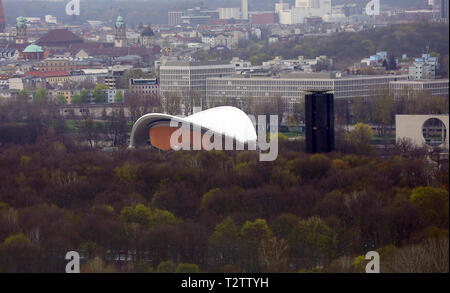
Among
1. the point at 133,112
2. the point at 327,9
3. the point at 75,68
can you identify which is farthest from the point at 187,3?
the point at 133,112

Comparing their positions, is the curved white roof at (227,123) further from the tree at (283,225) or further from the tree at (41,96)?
the tree at (41,96)

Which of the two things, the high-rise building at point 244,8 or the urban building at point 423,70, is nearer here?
the urban building at point 423,70

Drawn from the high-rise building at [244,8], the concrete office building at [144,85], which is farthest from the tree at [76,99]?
the high-rise building at [244,8]

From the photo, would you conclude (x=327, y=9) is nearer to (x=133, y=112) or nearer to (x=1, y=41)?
(x=1, y=41)

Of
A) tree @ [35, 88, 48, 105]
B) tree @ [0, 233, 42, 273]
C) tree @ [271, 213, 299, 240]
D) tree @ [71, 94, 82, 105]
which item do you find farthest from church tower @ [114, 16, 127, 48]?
tree @ [0, 233, 42, 273]

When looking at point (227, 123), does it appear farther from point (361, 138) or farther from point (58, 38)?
point (58, 38)

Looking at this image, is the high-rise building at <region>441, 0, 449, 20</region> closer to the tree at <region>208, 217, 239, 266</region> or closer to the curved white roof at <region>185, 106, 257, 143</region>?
the curved white roof at <region>185, 106, 257, 143</region>
